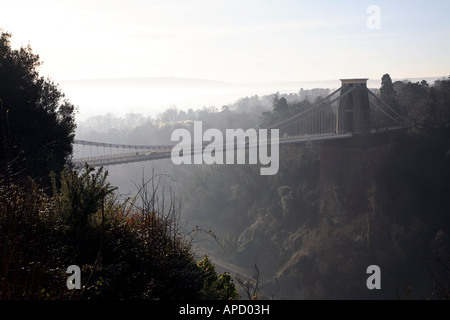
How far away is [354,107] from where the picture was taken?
125 ft

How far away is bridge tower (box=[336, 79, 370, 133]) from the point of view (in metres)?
37.9

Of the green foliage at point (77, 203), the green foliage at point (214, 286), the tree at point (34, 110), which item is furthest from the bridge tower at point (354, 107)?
the green foliage at point (77, 203)

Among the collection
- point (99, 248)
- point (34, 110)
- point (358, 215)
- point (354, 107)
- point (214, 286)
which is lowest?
point (358, 215)

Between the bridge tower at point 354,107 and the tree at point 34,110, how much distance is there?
1081 inches

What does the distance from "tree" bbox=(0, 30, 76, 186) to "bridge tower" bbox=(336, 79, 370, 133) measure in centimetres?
2746

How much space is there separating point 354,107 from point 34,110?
29.6 meters

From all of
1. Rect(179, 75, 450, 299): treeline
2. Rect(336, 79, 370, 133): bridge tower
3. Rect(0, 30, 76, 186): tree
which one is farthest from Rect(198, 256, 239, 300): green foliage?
Rect(336, 79, 370, 133): bridge tower

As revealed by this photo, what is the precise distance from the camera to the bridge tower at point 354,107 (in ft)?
124

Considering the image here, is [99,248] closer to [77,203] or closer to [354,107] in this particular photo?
[77,203]

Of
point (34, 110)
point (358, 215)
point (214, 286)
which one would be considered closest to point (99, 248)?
point (214, 286)

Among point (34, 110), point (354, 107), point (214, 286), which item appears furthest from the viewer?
point (354, 107)

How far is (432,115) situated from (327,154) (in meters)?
10.1

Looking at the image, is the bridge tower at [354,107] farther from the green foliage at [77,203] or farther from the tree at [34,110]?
Answer: the green foliage at [77,203]

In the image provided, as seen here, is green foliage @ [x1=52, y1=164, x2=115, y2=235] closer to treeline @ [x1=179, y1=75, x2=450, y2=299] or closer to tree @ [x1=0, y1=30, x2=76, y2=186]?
tree @ [x1=0, y1=30, x2=76, y2=186]
